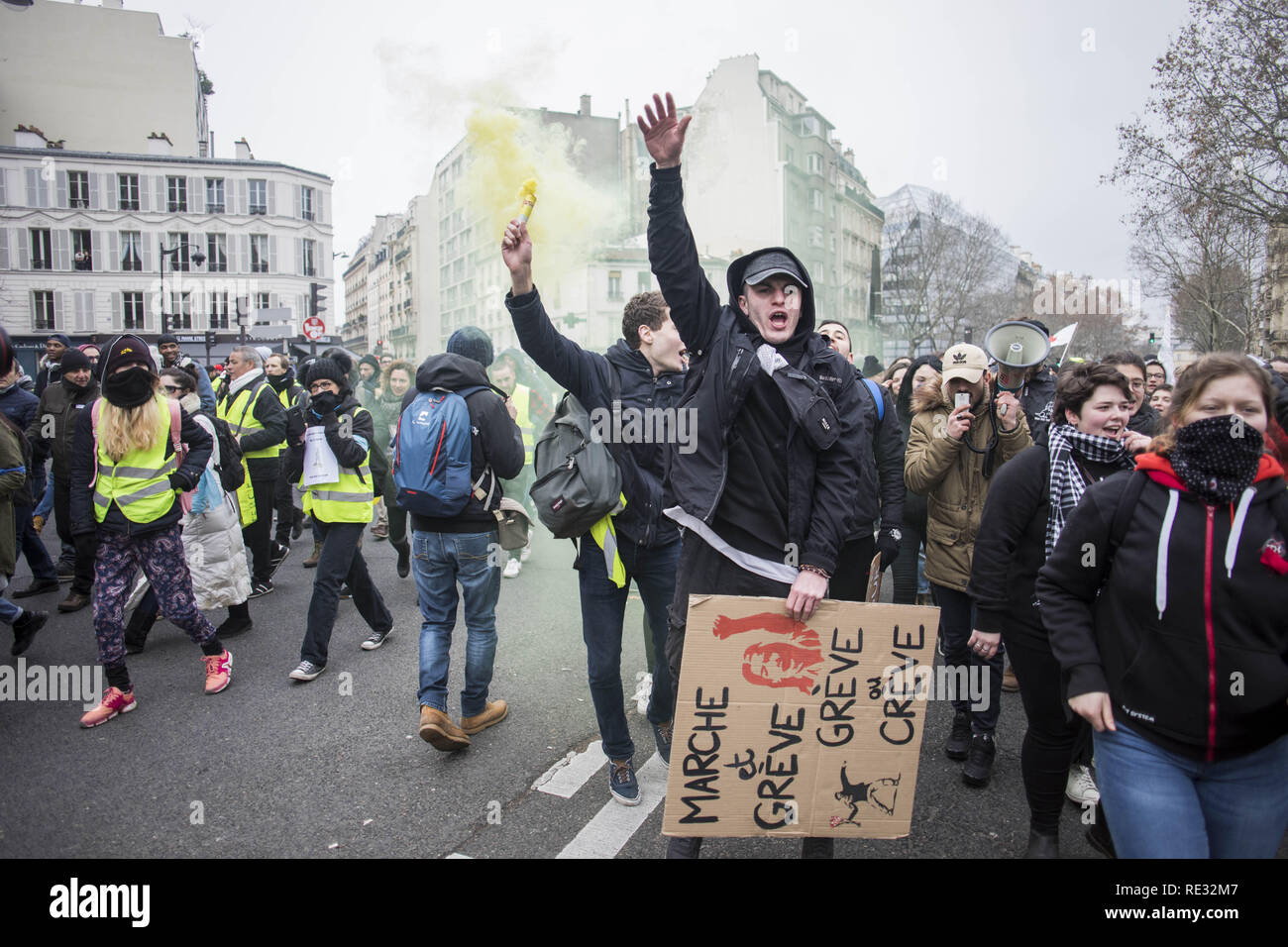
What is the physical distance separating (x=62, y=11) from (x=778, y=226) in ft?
159

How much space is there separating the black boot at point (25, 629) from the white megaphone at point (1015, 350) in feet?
20.9

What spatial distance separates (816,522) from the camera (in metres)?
2.45

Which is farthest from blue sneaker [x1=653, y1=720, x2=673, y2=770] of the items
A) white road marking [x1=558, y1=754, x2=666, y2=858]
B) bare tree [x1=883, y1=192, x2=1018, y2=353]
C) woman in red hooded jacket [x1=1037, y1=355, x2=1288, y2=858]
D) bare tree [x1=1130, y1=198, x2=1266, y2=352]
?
bare tree [x1=883, y1=192, x2=1018, y2=353]

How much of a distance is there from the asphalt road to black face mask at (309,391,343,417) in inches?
68.0

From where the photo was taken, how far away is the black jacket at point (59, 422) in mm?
6895

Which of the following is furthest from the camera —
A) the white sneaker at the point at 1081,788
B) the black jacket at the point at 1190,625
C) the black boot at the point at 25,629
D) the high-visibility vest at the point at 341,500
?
the black boot at the point at 25,629

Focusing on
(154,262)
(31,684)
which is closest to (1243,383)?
(31,684)

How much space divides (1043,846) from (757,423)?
2.04 meters

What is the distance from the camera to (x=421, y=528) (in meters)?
4.04

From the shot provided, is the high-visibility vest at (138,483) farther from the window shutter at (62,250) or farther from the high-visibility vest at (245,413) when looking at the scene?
the window shutter at (62,250)

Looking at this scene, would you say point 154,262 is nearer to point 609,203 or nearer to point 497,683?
point 609,203

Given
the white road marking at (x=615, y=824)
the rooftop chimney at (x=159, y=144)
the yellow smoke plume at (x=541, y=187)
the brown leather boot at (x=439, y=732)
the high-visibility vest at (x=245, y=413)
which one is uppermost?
the rooftop chimney at (x=159, y=144)

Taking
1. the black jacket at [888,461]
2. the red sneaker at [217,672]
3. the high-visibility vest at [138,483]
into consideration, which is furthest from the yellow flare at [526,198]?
the red sneaker at [217,672]

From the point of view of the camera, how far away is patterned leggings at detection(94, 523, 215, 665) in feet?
14.2
